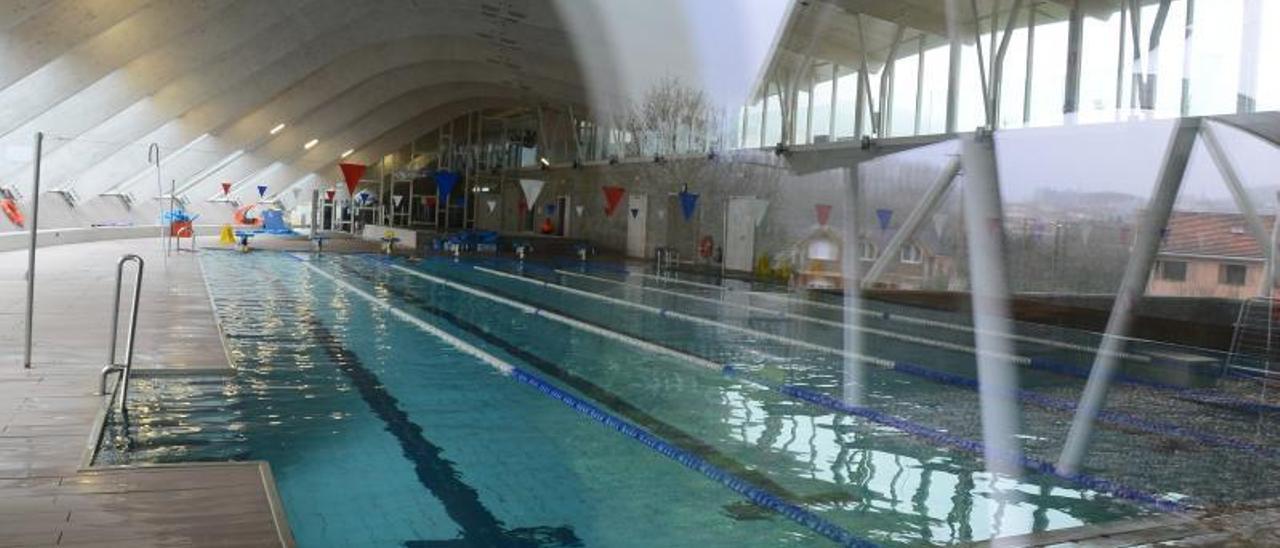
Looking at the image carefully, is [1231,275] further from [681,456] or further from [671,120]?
[671,120]

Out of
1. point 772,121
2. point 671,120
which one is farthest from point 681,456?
point 671,120

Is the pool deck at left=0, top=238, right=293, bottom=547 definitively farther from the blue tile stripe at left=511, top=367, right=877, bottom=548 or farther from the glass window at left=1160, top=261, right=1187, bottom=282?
the glass window at left=1160, top=261, right=1187, bottom=282

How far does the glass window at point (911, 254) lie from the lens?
17245 mm

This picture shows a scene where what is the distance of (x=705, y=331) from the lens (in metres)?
10.6

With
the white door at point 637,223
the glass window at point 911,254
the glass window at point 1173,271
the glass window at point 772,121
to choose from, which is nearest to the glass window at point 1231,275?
the glass window at point 1173,271

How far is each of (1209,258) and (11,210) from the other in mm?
18402

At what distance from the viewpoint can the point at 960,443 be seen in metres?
5.52

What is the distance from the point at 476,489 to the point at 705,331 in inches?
255

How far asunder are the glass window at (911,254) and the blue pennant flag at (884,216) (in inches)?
27.0

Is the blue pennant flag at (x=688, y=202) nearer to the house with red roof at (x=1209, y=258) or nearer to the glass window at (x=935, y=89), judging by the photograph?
the glass window at (x=935, y=89)

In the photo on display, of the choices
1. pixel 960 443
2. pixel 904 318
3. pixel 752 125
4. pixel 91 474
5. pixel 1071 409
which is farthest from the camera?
pixel 752 125

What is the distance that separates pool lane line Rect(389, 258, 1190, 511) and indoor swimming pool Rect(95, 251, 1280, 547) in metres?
0.02

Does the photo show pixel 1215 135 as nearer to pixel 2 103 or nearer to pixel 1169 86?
pixel 1169 86

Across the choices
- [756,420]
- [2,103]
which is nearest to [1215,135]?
[756,420]
